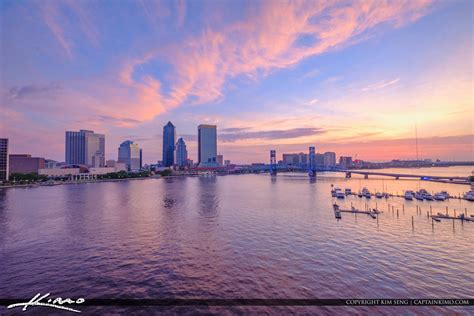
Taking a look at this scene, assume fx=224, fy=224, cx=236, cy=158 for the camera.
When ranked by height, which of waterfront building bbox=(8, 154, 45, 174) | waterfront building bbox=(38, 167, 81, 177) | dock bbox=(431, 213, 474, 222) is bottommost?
dock bbox=(431, 213, 474, 222)

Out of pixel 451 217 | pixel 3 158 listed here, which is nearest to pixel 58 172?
pixel 3 158

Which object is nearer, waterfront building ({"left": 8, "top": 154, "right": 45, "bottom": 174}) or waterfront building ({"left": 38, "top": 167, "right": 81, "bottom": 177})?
waterfront building ({"left": 38, "top": 167, "right": 81, "bottom": 177})

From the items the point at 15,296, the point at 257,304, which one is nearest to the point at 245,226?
the point at 257,304

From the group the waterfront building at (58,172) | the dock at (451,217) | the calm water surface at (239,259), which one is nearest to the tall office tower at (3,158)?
the waterfront building at (58,172)

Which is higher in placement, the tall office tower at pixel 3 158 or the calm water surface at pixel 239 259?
the tall office tower at pixel 3 158

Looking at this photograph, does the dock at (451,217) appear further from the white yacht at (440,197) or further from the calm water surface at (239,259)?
the white yacht at (440,197)
